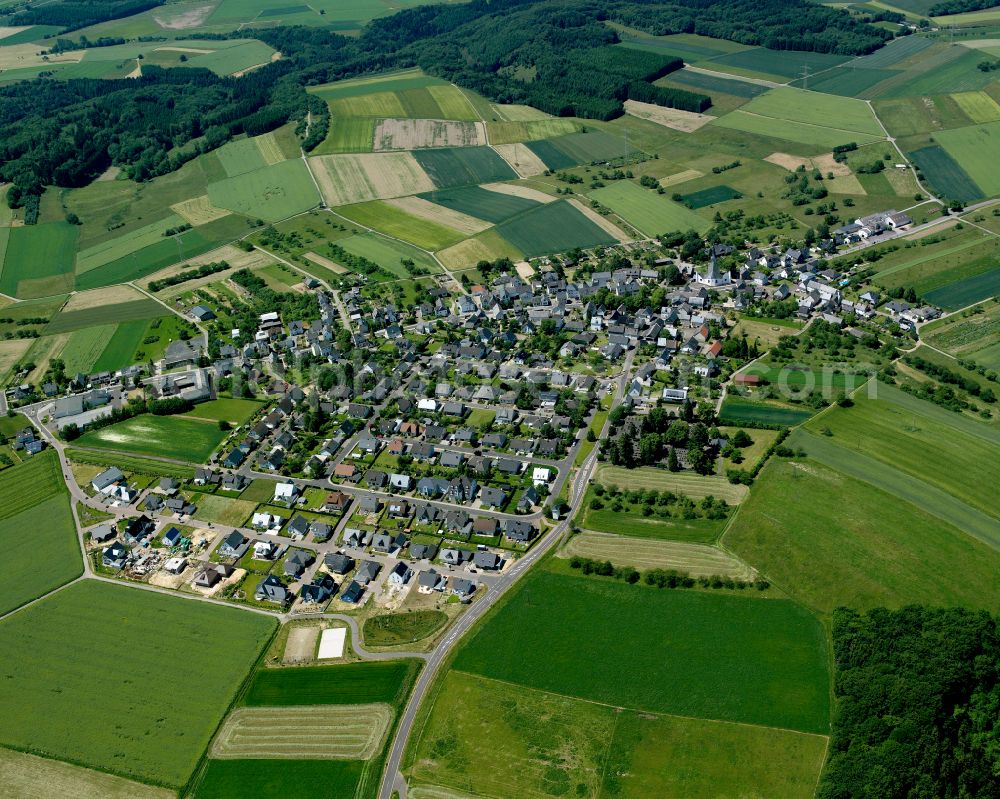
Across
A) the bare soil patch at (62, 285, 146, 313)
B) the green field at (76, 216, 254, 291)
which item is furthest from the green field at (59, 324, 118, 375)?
the green field at (76, 216, 254, 291)

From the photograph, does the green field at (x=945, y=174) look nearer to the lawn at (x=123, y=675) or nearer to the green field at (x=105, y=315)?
the green field at (x=105, y=315)

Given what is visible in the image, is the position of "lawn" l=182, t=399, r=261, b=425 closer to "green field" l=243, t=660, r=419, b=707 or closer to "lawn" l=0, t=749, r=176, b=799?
"green field" l=243, t=660, r=419, b=707

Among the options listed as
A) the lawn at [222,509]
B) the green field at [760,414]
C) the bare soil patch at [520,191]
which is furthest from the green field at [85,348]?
the green field at [760,414]

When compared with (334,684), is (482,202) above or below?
above

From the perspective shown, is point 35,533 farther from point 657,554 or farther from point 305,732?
point 657,554

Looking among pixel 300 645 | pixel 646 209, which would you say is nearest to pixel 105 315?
pixel 300 645

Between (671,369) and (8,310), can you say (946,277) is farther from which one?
(8,310)
